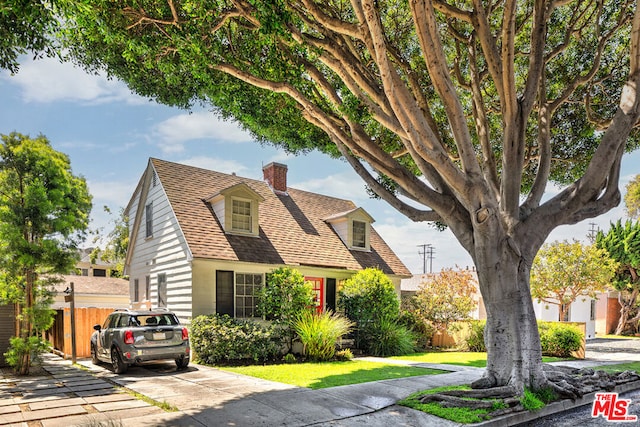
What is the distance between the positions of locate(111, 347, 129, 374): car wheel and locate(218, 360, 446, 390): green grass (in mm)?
2550

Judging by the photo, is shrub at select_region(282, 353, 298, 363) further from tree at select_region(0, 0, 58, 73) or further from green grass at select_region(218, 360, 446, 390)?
tree at select_region(0, 0, 58, 73)

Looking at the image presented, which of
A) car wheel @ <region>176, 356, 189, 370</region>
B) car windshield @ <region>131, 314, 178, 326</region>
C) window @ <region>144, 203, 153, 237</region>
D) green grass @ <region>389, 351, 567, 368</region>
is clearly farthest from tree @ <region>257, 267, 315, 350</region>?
window @ <region>144, 203, 153, 237</region>

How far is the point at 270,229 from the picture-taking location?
58.7ft

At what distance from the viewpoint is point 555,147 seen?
42.8ft

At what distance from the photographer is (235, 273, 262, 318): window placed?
15.4 meters

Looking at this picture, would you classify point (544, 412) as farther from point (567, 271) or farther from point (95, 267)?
point (95, 267)

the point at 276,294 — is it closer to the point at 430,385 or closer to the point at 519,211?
the point at 430,385

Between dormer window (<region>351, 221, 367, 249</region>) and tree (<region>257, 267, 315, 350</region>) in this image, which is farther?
dormer window (<region>351, 221, 367, 249</region>)

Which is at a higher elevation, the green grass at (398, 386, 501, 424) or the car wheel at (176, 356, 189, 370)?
the green grass at (398, 386, 501, 424)

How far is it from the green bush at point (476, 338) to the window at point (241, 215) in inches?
393

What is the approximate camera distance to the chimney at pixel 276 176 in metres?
20.8

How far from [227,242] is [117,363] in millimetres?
5644

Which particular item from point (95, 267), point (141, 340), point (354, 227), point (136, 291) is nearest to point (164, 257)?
point (136, 291)

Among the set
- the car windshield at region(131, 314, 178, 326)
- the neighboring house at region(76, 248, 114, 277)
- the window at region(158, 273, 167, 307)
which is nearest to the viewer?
the car windshield at region(131, 314, 178, 326)
